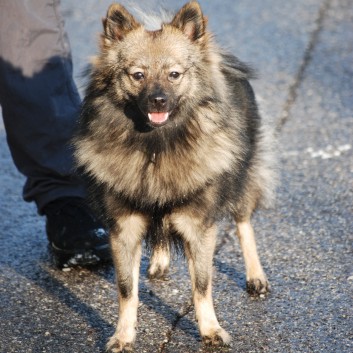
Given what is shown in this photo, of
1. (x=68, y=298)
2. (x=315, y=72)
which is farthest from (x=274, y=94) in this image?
(x=68, y=298)

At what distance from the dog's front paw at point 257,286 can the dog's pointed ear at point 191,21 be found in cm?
119

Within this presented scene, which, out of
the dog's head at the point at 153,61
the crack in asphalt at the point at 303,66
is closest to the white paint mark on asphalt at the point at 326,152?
the crack in asphalt at the point at 303,66

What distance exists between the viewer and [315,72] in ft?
25.5

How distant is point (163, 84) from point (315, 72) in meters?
4.41

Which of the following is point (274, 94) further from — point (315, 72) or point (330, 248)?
point (330, 248)

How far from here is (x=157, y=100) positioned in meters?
3.48

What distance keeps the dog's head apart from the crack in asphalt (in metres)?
2.69

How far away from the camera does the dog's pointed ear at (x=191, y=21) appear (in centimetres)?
369

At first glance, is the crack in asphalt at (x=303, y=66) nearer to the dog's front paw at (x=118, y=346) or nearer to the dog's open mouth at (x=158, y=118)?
the dog's open mouth at (x=158, y=118)

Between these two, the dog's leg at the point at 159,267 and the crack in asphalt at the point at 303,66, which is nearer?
the dog's leg at the point at 159,267

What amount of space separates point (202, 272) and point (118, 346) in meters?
0.46

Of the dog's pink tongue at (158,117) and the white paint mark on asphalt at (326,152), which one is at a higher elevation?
the dog's pink tongue at (158,117)

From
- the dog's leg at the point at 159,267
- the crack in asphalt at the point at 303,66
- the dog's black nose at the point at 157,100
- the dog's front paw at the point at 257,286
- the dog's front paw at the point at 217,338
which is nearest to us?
the dog's black nose at the point at 157,100

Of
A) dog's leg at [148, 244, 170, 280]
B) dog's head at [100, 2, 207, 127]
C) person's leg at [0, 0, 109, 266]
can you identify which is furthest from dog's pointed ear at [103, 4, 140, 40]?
dog's leg at [148, 244, 170, 280]
